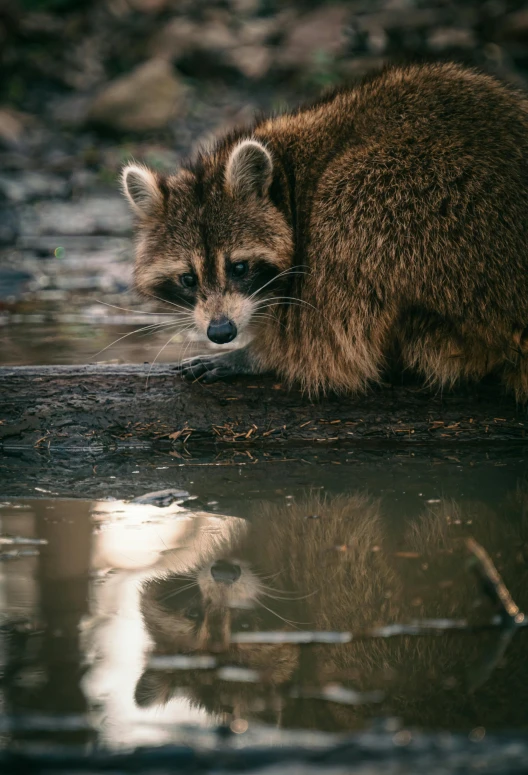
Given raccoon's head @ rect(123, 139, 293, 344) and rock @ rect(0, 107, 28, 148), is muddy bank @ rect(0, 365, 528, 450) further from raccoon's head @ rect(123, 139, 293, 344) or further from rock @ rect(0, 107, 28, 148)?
rock @ rect(0, 107, 28, 148)

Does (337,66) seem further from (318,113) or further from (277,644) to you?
(277,644)

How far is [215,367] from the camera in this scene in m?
3.80

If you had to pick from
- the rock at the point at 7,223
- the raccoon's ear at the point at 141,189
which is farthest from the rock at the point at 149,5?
the raccoon's ear at the point at 141,189

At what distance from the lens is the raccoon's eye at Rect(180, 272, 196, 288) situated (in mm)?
3873

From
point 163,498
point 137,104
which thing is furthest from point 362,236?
point 137,104

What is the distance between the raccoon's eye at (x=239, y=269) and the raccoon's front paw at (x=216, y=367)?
303mm

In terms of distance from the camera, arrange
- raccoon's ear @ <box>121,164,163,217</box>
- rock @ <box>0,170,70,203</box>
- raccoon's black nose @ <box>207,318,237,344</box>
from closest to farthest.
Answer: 1. raccoon's black nose @ <box>207,318,237,344</box>
2. raccoon's ear @ <box>121,164,163,217</box>
3. rock @ <box>0,170,70,203</box>

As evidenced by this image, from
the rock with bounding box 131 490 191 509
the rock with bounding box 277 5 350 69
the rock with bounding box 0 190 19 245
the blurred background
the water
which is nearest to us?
the water

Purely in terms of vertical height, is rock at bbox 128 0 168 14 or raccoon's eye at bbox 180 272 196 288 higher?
rock at bbox 128 0 168 14

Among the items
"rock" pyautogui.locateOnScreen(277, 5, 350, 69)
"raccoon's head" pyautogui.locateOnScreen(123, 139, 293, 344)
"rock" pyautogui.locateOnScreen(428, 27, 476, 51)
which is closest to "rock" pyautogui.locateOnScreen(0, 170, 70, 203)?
"rock" pyautogui.locateOnScreen(277, 5, 350, 69)

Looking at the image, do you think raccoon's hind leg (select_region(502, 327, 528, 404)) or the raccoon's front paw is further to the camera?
the raccoon's front paw

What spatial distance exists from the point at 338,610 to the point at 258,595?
227 mm

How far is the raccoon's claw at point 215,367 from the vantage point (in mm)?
3727

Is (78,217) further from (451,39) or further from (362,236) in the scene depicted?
(362,236)
